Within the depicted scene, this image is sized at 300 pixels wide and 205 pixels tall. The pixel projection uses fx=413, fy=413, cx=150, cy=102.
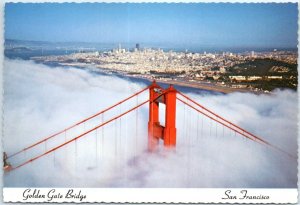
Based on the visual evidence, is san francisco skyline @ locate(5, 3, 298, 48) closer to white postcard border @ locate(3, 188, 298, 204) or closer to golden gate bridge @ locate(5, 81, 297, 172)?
golden gate bridge @ locate(5, 81, 297, 172)

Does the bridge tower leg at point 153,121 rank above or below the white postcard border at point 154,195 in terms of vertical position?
above

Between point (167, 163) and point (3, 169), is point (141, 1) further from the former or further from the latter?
point (3, 169)

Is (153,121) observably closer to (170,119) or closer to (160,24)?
(170,119)

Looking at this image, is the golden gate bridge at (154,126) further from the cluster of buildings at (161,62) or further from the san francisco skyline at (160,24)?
the san francisco skyline at (160,24)

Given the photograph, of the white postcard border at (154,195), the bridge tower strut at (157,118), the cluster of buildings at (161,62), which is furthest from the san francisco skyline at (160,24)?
the white postcard border at (154,195)

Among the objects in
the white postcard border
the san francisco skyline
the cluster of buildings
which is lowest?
the white postcard border

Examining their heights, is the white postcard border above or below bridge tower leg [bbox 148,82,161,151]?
below

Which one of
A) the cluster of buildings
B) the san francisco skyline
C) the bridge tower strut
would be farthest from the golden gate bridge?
the san francisco skyline
